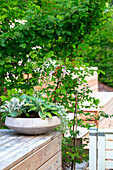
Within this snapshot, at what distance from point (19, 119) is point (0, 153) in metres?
0.34

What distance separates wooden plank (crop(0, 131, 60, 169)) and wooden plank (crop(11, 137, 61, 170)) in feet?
0.08

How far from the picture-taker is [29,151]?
1547 mm

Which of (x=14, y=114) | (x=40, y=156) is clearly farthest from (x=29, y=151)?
(x=14, y=114)

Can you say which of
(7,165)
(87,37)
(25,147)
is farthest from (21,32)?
(7,165)

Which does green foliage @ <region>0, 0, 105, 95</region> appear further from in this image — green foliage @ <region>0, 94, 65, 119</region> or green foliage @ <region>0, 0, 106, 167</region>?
green foliage @ <region>0, 94, 65, 119</region>

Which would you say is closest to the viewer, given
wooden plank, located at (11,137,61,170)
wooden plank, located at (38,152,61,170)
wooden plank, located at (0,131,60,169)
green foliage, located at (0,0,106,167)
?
wooden plank, located at (0,131,60,169)

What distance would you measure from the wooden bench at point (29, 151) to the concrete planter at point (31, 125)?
1.9 inches

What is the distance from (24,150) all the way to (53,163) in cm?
42

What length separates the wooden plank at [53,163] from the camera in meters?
1.76

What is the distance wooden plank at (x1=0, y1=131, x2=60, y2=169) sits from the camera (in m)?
1.37

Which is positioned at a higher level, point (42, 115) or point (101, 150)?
point (42, 115)

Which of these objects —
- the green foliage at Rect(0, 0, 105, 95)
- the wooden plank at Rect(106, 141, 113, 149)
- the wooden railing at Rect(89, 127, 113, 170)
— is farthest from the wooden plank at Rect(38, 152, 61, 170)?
the green foliage at Rect(0, 0, 105, 95)

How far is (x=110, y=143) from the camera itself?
1.85 meters

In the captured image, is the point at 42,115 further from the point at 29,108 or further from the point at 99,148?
the point at 99,148
